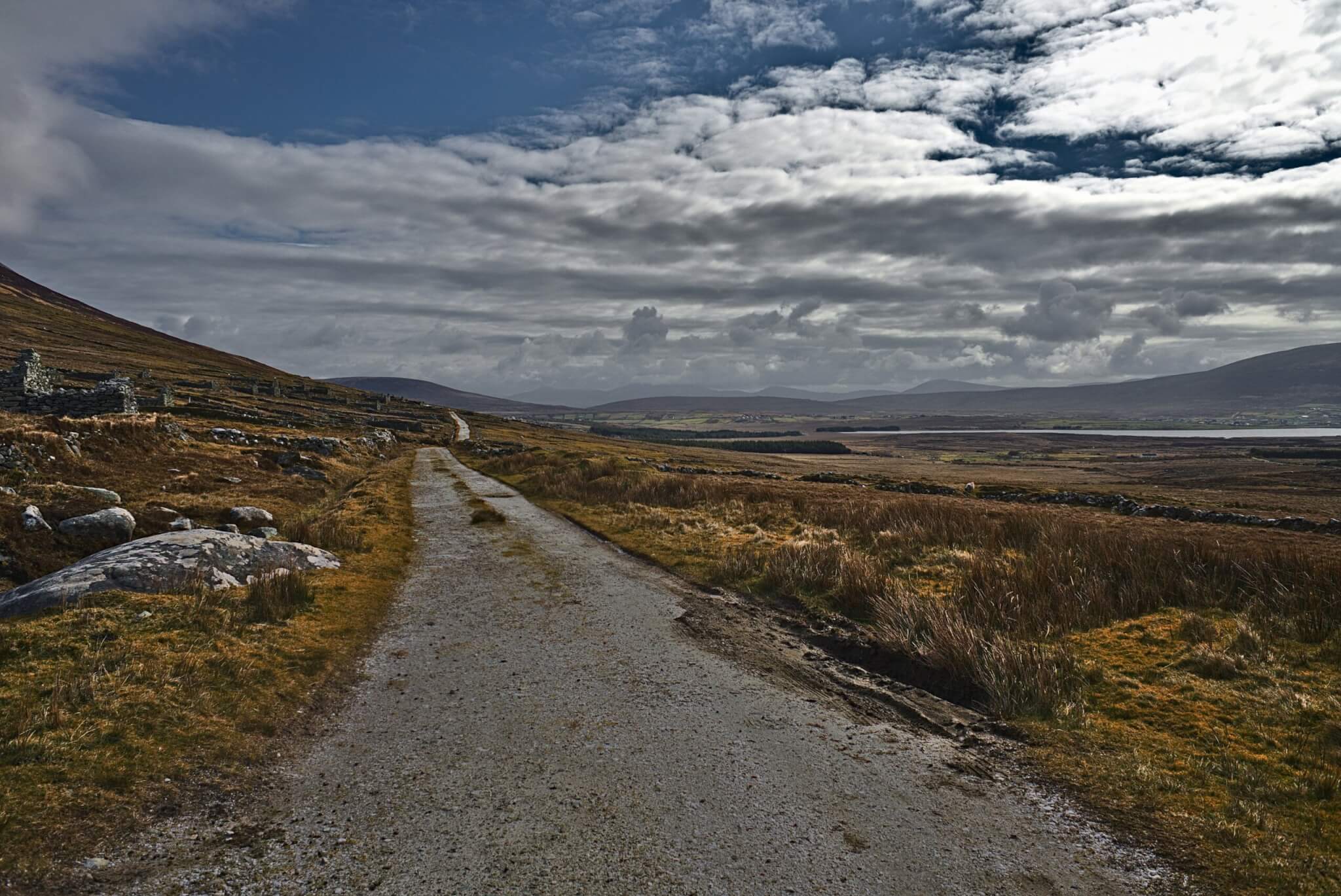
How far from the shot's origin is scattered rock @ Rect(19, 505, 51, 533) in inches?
548

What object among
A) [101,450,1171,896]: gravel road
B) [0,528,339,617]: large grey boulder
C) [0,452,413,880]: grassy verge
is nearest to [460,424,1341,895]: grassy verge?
[101,450,1171,896]: gravel road

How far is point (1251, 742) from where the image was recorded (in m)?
7.29

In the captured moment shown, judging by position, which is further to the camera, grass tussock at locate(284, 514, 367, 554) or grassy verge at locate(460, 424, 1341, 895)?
grass tussock at locate(284, 514, 367, 554)

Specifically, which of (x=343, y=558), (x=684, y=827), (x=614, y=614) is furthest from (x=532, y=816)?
(x=343, y=558)

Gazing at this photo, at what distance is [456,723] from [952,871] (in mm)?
5587

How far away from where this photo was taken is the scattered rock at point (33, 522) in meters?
13.9

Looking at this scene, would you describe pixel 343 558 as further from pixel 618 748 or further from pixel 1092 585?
pixel 1092 585

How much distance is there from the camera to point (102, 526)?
15109 mm

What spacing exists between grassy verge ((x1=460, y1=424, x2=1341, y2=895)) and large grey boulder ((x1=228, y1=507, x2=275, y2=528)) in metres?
12.2

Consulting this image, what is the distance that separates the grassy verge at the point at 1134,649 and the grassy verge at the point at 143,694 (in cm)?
888

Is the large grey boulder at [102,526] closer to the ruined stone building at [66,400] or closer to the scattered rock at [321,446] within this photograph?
the ruined stone building at [66,400]

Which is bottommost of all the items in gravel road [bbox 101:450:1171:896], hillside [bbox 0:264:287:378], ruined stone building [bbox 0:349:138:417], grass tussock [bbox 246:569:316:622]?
gravel road [bbox 101:450:1171:896]

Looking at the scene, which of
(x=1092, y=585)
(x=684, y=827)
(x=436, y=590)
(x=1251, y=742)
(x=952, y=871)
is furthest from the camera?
(x=436, y=590)

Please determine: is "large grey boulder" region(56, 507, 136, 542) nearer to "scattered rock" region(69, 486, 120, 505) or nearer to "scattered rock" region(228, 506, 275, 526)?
"scattered rock" region(69, 486, 120, 505)
